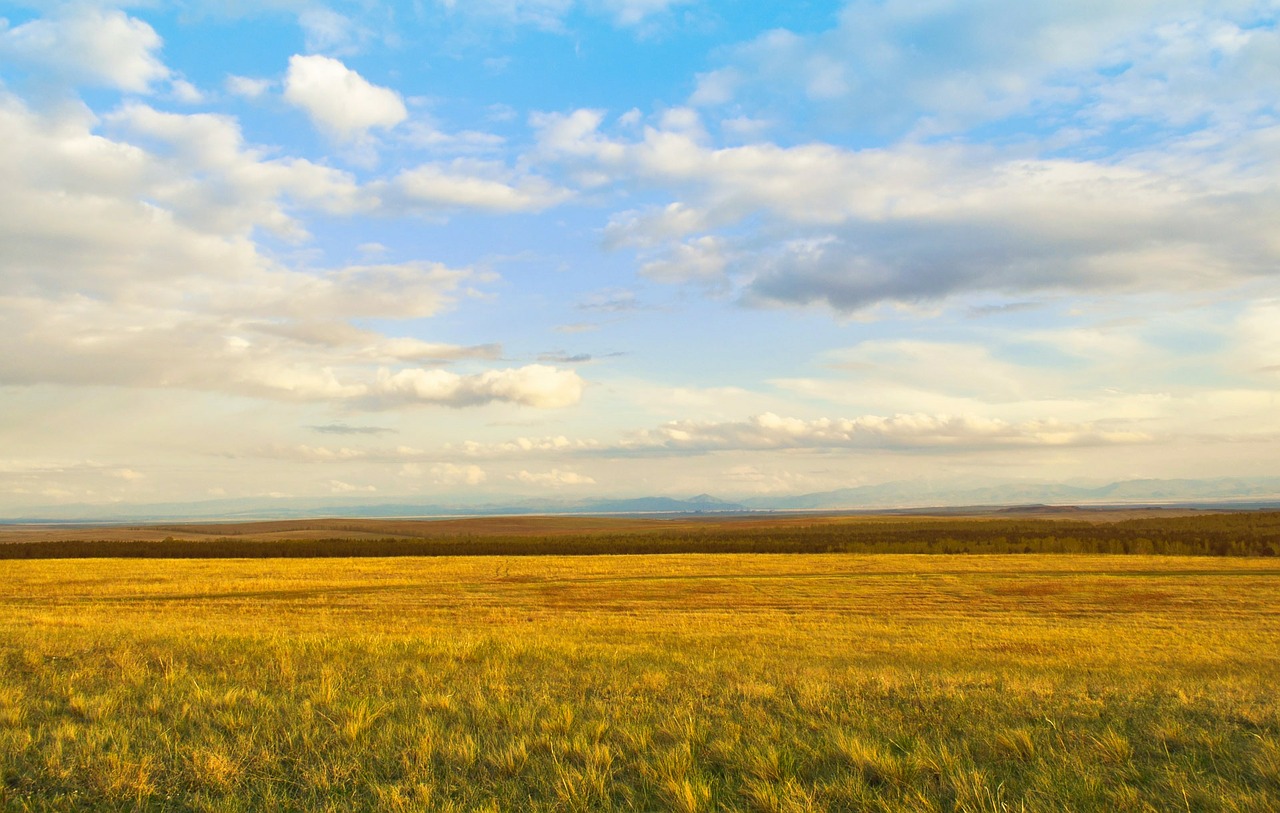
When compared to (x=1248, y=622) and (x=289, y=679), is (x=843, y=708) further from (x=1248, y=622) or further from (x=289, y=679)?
(x=1248, y=622)

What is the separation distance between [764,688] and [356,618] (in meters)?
18.7

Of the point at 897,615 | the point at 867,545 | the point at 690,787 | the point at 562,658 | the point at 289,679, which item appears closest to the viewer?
the point at 690,787

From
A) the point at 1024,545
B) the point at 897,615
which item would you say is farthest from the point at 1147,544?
the point at 897,615

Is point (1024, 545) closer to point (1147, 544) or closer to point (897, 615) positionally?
point (1147, 544)

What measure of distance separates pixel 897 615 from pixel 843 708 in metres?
19.3

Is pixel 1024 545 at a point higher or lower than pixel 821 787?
lower

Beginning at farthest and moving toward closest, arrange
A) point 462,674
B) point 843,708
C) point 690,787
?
1. point 462,674
2. point 843,708
3. point 690,787

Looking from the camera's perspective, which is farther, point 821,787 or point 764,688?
point 764,688

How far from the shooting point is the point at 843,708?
855 centimetres

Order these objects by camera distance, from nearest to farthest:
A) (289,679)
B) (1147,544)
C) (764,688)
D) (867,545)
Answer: (764,688)
(289,679)
(1147,544)
(867,545)

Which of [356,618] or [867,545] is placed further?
[867,545]

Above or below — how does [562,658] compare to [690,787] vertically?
below

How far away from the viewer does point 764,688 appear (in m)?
9.68

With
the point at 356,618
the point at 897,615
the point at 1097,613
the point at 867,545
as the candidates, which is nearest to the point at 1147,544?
the point at 867,545
